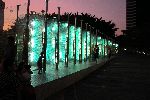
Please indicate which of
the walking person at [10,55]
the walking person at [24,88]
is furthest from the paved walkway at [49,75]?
the walking person at [24,88]

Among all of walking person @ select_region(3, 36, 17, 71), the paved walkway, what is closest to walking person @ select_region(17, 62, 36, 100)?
walking person @ select_region(3, 36, 17, 71)

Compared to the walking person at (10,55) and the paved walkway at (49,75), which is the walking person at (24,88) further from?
the paved walkway at (49,75)

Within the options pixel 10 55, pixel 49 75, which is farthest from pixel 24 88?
pixel 49 75

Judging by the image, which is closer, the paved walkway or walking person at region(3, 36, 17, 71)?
walking person at region(3, 36, 17, 71)

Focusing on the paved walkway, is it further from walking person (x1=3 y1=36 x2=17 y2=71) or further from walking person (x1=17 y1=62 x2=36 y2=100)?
walking person (x1=17 y1=62 x2=36 y2=100)

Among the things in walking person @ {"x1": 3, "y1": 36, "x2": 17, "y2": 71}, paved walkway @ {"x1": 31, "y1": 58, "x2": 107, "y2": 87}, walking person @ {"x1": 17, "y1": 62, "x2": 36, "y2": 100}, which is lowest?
paved walkway @ {"x1": 31, "y1": 58, "x2": 107, "y2": 87}

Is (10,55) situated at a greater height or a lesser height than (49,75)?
greater

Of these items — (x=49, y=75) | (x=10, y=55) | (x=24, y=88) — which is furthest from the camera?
(x=49, y=75)

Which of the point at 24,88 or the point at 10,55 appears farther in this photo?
the point at 10,55

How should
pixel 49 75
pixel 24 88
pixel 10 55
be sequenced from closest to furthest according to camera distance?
1. pixel 24 88
2. pixel 10 55
3. pixel 49 75

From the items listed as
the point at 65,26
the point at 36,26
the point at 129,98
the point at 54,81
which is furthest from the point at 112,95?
the point at 65,26

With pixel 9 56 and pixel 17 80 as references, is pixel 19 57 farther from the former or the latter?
pixel 17 80

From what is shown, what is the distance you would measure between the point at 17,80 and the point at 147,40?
488ft

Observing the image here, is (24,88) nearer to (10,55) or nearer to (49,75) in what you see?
(10,55)
